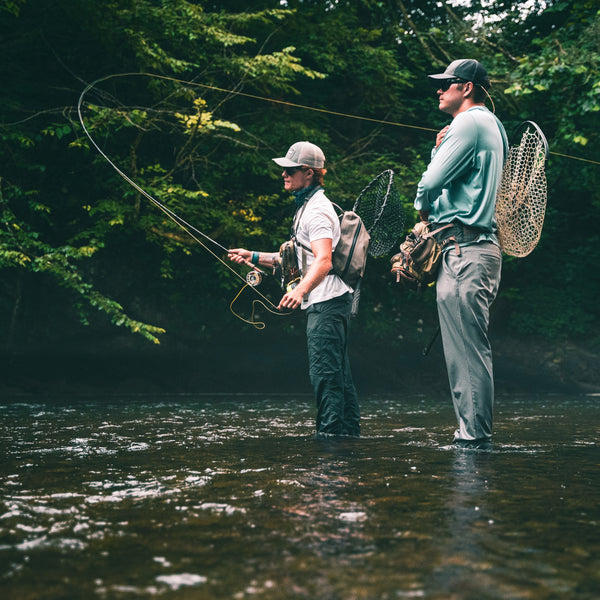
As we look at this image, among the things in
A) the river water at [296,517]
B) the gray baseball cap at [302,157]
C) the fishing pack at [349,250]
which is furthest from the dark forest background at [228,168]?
the river water at [296,517]

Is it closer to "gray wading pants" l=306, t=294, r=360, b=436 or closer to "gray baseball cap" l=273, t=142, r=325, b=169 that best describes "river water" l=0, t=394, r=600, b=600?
"gray wading pants" l=306, t=294, r=360, b=436

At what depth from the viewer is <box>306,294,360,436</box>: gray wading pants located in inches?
205

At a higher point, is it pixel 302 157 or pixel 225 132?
pixel 225 132

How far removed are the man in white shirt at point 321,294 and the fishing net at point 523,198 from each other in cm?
110

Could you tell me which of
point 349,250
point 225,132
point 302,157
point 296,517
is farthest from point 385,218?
point 225,132

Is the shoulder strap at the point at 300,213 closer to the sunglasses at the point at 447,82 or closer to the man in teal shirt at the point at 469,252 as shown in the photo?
the man in teal shirt at the point at 469,252

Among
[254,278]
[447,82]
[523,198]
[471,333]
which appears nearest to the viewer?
[471,333]

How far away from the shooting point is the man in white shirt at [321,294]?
5.17 m

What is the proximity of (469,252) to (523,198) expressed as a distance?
2.12 feet

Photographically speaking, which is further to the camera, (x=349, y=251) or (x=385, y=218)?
(x=385, y=218)

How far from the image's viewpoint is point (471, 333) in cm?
461

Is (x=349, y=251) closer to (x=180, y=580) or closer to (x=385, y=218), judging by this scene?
(x=385, y=218)

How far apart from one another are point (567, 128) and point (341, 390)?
385 inches

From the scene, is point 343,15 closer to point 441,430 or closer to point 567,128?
point 567,128
